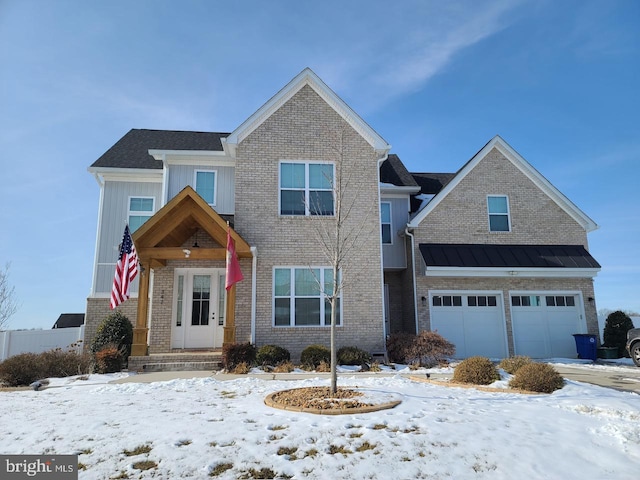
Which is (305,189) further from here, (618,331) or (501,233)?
(618,331)

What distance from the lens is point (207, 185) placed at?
16094 millimetres

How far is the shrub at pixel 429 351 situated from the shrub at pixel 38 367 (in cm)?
942

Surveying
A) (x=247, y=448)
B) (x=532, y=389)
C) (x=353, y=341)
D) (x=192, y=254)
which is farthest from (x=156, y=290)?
(x=532, y=389)

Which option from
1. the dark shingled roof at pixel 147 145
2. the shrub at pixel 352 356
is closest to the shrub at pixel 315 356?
the shrub at pixel 352 356

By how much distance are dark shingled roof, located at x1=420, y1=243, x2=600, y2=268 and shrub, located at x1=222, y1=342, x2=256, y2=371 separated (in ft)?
23.1

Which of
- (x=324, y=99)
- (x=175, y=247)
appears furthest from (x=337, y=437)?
(x=324, y=99)

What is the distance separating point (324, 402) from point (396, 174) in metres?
13.8

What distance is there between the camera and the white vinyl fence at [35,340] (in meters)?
14.3

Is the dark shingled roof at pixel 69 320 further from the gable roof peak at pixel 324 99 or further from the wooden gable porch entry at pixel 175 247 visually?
the gable roof peak at pixel 324 99

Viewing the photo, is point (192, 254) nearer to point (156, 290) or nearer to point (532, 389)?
point (156, 290)

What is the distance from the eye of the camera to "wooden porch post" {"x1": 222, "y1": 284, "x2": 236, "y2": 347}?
12828 millimetres

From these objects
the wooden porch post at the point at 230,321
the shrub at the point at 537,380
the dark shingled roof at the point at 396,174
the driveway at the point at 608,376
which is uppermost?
the dark shingled roof at the point at 396,174

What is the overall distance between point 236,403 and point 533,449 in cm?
470

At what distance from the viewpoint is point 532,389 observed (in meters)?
8.70
